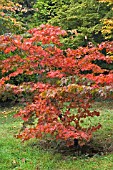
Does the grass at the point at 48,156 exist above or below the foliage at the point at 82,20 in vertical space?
below

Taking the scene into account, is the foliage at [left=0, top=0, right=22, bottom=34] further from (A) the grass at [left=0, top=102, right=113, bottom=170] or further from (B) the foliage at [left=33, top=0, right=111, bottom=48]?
(A) the grass at [left=0, top=102, right=113, bottom=170]

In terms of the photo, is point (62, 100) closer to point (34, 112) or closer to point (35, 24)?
point (34, 112)

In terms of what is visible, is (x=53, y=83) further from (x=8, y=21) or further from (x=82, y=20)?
(x=82, y=20)

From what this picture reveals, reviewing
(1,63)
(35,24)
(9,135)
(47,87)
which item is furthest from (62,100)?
(35,24)

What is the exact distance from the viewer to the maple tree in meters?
4.93

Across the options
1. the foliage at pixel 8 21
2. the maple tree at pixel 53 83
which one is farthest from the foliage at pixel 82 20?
the maple tree at pixel 53 83

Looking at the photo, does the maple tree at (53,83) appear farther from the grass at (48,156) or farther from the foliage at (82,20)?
the foliage at (82,20)

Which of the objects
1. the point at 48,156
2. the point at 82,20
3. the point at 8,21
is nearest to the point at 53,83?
the point at 48,156

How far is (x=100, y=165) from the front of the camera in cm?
480

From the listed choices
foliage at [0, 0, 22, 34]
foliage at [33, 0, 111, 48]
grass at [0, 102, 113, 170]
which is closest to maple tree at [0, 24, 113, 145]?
grass at [0, 102, 113, 170]

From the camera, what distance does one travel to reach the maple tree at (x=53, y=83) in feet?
16.2

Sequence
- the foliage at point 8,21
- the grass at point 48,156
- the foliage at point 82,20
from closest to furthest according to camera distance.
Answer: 1. the grass at point 48,156
2. the foliage at point 8,21
3. the foliage at point 82,20

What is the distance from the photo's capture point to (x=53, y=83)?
17.6 feet

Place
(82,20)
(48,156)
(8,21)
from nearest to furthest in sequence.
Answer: (48,156) < (8,21) < (82,20)
